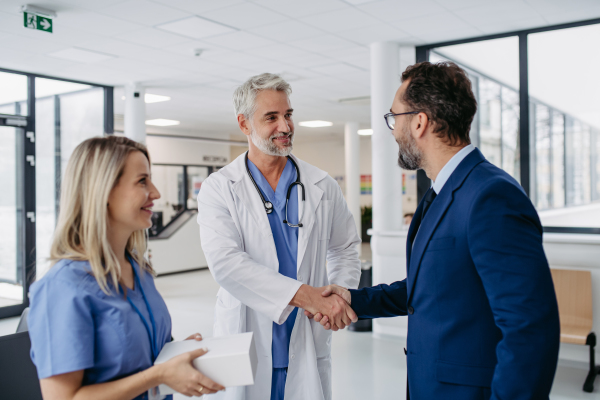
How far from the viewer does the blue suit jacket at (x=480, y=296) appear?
1137mm

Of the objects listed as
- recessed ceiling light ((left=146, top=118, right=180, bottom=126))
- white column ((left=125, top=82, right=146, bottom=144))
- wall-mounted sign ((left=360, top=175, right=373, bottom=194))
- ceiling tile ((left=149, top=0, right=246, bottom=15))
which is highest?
recessed ceiling light ((left=146, top=118, right=180, bottom=126))

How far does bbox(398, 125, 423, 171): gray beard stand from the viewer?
1536 mm

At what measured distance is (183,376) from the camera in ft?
3.98

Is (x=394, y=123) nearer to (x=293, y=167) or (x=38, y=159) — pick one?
(x=293, y=167)

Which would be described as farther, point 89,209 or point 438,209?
point 438,209

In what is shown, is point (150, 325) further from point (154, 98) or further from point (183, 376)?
point (154, 98)

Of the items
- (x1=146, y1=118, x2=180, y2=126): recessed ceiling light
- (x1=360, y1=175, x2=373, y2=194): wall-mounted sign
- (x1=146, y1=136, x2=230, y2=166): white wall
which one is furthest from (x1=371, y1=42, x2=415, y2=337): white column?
(x1=360, y1=175, x2=373, y2=194): wall-mounted sign

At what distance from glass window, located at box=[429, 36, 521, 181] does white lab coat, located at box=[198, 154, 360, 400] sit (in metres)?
3.57

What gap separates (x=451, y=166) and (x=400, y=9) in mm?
3199

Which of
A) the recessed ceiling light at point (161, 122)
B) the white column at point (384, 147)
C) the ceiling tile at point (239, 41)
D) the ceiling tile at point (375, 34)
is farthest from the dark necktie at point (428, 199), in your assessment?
the recessed ceiling light at point (161, 122)

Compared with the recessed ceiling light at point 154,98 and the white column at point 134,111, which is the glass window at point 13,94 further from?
the recessed ceiling light at point 154,98

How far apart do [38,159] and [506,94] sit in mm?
5649

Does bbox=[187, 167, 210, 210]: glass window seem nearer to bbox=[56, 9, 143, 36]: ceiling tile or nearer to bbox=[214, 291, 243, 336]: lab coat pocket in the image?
bbox=[56, 9, 143, 36]: ceiling tile

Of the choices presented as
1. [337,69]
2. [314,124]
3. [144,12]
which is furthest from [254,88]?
[314,124]
